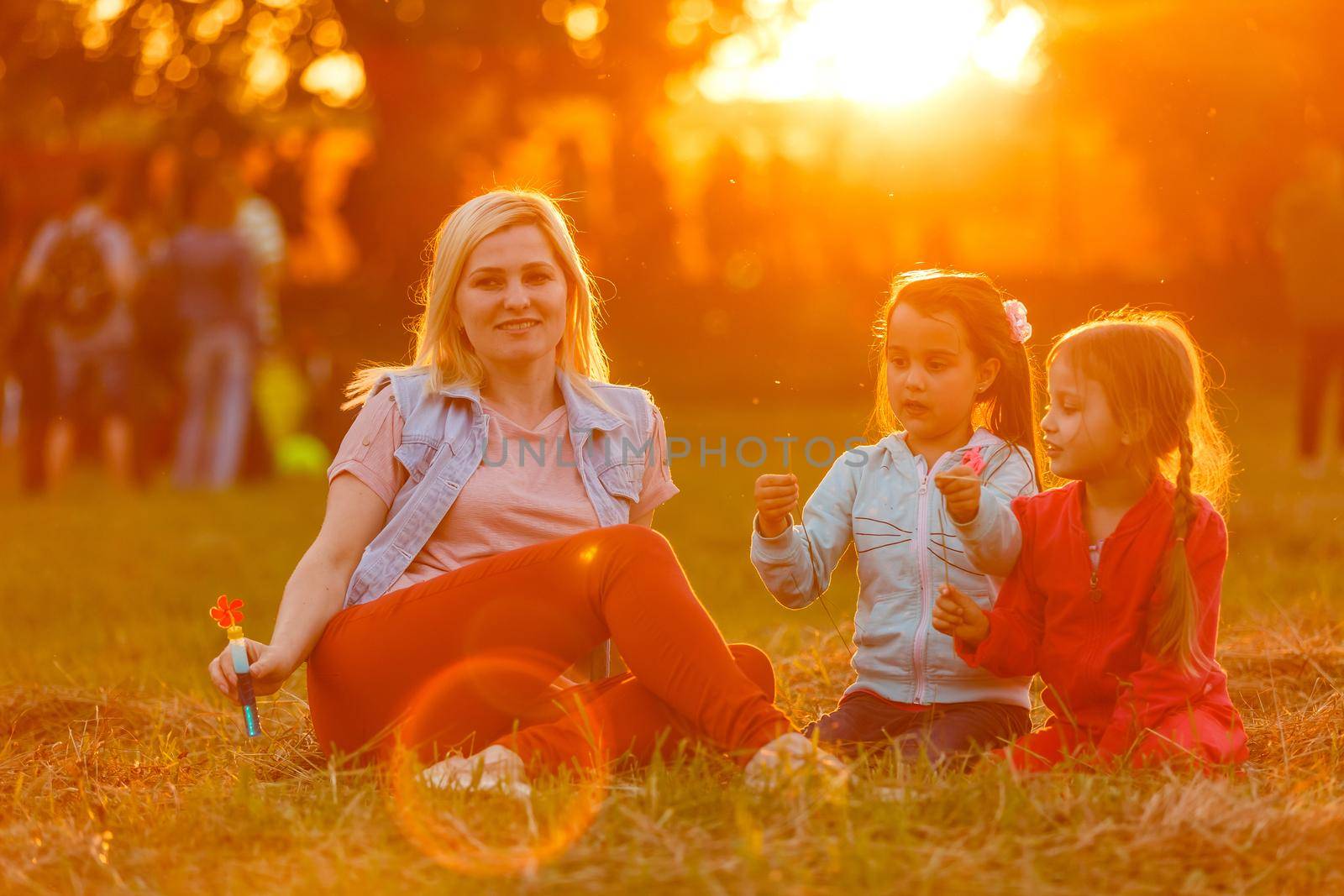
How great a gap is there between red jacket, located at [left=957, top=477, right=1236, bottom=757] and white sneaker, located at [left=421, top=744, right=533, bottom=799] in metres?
0.96

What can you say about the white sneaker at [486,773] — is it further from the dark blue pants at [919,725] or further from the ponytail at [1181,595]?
the ponytail at [1181,595]

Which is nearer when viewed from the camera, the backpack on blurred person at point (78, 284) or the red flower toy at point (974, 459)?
the red flower toy at point (974, 459)

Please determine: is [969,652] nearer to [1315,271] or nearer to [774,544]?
[774,544]

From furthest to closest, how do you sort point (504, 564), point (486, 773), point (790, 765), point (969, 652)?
point (969, 652)
point (504, 564)
point (486, 773)
point (790, 765)

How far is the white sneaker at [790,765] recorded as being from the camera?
8.58 feet

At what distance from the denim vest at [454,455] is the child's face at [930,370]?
2.08ft

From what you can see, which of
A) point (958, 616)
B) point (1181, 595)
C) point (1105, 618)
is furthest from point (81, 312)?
point (1181, 595)

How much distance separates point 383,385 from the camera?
3479 millimetres

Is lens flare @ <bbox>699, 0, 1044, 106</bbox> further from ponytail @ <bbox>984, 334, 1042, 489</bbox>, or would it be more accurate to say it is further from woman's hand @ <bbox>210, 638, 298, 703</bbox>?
woman's hand @ <bbox>210, 638, 298, 703</bbox>

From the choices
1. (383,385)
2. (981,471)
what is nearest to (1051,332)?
(981,471)

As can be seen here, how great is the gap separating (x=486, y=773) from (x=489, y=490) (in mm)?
724

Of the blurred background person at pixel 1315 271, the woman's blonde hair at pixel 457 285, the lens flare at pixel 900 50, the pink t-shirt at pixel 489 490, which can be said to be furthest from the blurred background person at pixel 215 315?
the pink t-shirt at pixel 489 490

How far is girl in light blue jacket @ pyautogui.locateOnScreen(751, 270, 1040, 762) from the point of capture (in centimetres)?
→ 323

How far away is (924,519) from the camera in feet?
10.8
